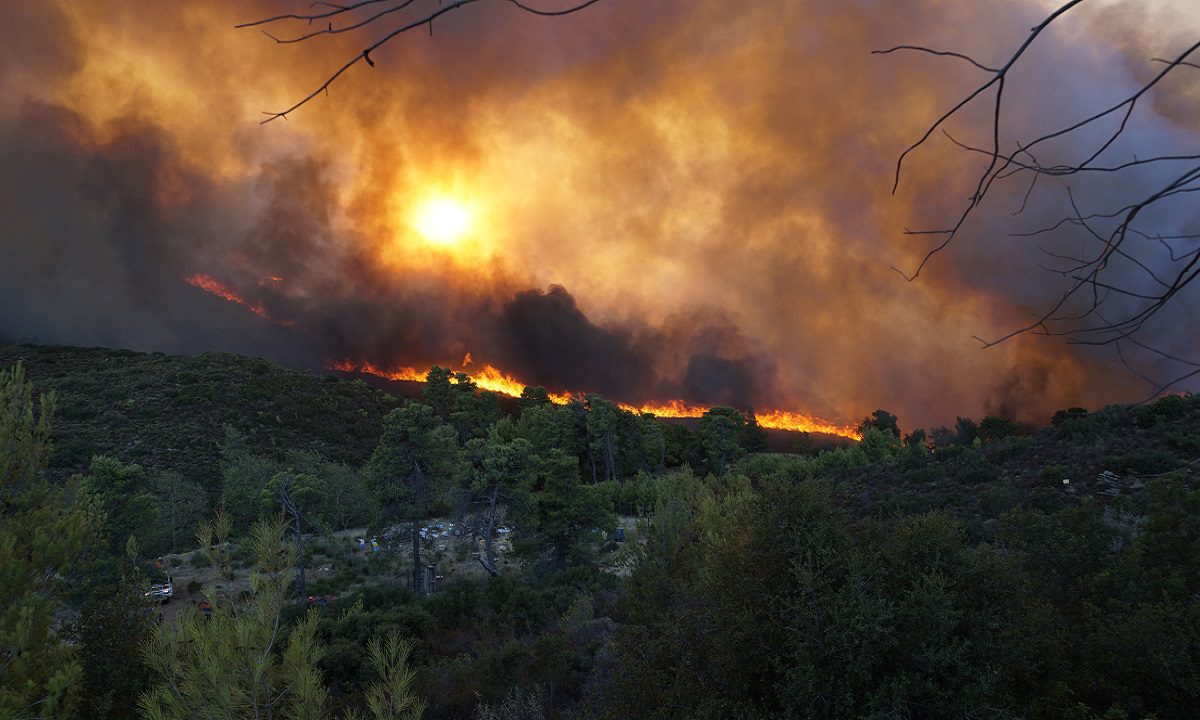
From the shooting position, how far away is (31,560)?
6.91 meters

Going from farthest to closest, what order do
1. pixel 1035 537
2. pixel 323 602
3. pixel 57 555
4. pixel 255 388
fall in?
1. pixel 255 388
2. pixel 323 602
3. pixel 1035 537
4. pixel 57 555

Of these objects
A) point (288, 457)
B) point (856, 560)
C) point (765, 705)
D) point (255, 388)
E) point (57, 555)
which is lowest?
point (765, 705)

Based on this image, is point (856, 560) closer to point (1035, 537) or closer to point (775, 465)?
point (1035, 537)

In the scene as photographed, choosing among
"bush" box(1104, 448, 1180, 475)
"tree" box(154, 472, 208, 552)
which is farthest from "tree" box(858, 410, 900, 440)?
"tree" box(154, 472, 208, 552)

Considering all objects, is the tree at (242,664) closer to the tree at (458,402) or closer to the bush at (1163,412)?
the bush at (1163,412)

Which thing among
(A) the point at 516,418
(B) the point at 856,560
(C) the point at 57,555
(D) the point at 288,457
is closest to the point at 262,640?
(C) the point at 57,555

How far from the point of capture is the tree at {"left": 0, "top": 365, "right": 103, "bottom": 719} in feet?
20.0

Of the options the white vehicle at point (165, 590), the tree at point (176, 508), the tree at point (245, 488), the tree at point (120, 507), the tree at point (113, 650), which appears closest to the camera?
the tree at point (113, 650)

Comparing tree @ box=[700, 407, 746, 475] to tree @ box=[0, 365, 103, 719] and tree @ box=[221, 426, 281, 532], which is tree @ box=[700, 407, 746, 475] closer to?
tree @ box=[221, 426, 281, 532]

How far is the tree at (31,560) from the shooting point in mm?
6086

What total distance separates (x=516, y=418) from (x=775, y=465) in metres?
33.2

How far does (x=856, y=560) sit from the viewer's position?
6809 mm

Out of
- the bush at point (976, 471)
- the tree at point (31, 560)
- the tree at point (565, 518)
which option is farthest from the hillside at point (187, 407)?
the bush at point (976, 471)

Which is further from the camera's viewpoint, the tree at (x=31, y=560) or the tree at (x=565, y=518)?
the tree at (x=565, y=518)
